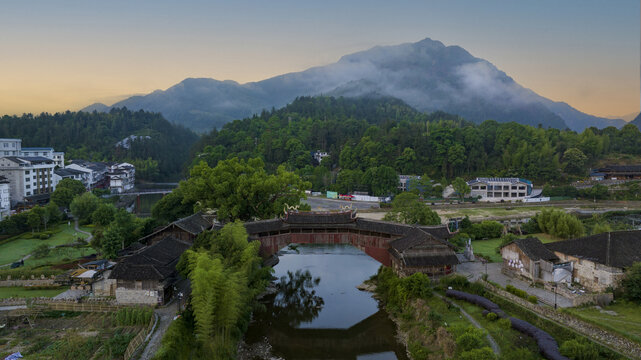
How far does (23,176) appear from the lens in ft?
195

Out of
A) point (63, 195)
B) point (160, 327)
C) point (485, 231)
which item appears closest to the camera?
point (160, 327)

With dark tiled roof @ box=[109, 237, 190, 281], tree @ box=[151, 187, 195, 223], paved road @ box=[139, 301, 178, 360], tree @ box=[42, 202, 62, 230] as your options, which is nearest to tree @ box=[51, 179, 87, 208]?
tree @ box=[42, 202, 62, 230]

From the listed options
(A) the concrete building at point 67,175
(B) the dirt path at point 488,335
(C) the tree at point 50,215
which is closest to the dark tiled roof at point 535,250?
(B) the dirt path at point 488,335

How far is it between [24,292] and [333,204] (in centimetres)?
4598

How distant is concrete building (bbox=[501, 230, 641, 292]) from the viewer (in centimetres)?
2483

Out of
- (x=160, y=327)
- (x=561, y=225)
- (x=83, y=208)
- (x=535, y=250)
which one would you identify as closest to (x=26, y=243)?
(x=83, y=208)

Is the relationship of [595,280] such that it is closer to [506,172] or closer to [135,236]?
[135,236]

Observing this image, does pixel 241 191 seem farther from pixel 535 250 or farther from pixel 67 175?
pixel 67 175

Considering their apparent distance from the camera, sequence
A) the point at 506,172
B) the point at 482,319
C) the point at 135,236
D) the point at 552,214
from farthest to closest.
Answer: the point at 506,172 → the point at 552,214 → the point at 135,236 → the point at 482,319

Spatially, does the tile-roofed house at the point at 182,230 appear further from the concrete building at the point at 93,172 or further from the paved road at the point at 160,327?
the concrete building at the point at 93,172

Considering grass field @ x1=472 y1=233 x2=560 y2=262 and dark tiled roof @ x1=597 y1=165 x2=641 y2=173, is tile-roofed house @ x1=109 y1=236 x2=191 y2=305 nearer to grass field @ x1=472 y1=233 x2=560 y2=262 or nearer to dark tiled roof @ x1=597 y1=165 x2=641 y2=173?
grass field @ x1=472 y1=233 x2=560 y2=262

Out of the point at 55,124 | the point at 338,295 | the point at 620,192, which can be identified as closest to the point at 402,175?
the point at 620,192

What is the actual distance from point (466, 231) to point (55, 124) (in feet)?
431

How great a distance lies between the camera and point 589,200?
64.8 metres
